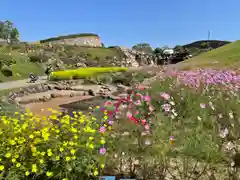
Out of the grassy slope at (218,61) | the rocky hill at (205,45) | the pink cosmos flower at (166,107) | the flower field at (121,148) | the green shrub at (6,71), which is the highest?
the rocky hill at (205,45)

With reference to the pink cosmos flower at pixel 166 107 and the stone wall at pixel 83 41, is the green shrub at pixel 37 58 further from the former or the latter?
the stone wall at pixel 83 41

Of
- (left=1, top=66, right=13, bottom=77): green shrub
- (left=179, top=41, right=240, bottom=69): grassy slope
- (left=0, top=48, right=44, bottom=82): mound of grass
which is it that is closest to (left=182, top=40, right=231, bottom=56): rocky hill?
(left=179, top=41, right=240, bottom=69): grassy slope

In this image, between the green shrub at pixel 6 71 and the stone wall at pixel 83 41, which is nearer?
the green shrub at pixel 6 71

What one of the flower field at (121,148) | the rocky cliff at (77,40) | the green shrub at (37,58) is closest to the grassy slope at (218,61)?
the flower field at (121,148)

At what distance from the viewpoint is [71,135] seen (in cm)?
267

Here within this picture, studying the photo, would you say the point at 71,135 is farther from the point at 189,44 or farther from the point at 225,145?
the point at 189,44

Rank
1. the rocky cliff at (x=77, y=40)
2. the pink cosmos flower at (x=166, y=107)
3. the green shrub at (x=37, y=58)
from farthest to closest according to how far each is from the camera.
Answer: the rocky cliff at (x=77, y=40) → the green shrub at (x=37, y=58) → the pink cosmos flower at (x=166, y=107)

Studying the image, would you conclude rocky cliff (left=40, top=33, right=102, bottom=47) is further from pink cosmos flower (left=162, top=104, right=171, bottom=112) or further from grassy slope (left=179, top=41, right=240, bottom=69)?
pink cosmos flower (left=162, top=104, right=171, bottom=112)

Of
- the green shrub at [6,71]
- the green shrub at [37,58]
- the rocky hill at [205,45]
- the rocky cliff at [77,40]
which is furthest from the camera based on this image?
the rocky cliff at [77,40]

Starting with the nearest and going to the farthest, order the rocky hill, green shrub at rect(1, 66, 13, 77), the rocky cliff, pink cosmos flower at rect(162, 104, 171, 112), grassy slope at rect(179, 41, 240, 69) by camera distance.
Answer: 1. pink cosmos flower at rect(162, 104, 171, 112)
2. grassy slope at rect(179, 41, 240, 69)
3. green shrub at rect(1, 66, 13, 77)
4. the rocky hill
5. the rocky cliff

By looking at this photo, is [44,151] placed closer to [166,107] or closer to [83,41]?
[166,107]

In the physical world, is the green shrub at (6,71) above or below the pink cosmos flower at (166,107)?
above

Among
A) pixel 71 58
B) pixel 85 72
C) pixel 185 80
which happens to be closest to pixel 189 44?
pixel 71 58

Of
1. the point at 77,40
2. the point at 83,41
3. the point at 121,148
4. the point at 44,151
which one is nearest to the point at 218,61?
the point at 121,148
